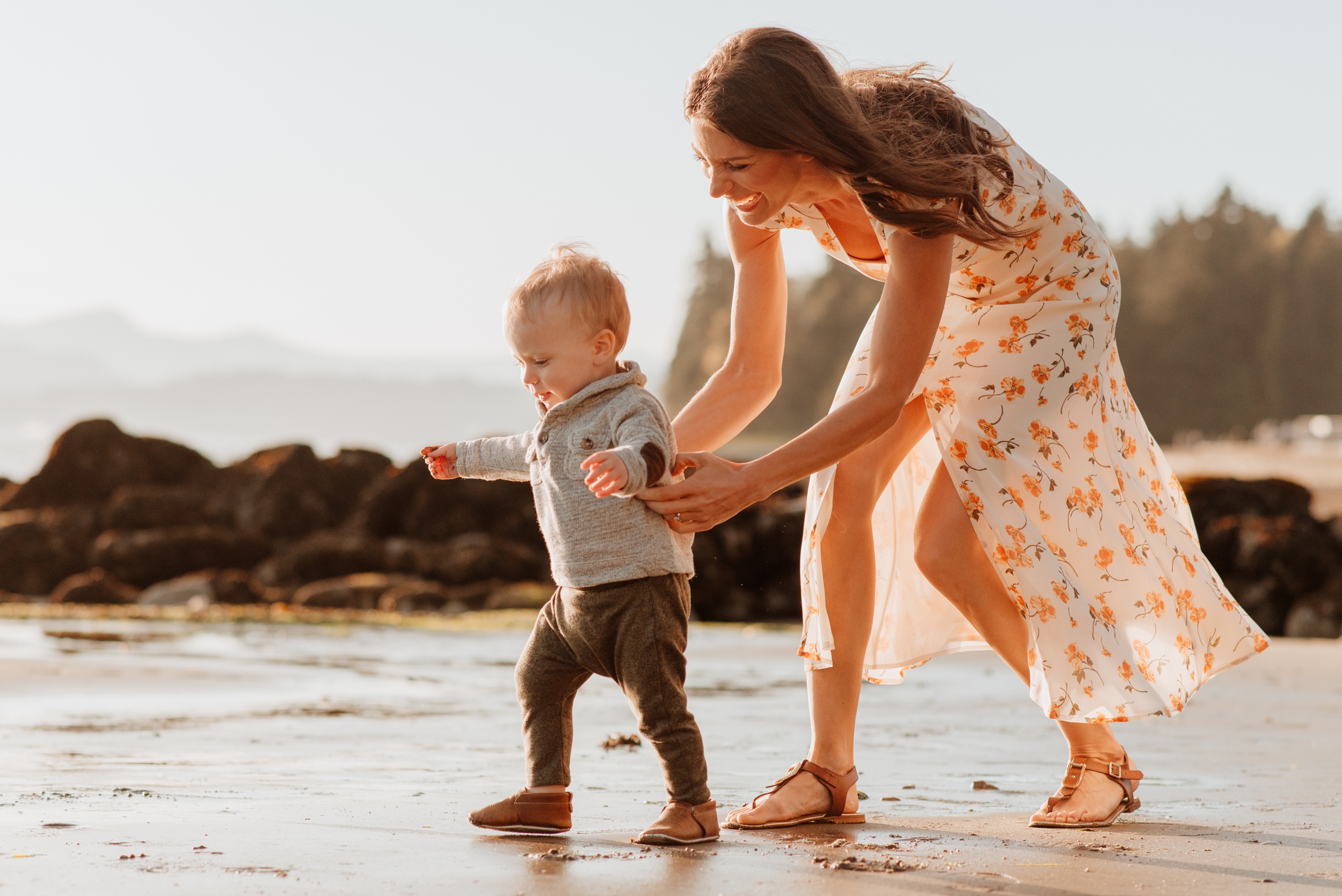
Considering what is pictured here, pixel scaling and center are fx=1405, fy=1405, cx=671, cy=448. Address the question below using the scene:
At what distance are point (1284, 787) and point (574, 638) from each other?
1.86m

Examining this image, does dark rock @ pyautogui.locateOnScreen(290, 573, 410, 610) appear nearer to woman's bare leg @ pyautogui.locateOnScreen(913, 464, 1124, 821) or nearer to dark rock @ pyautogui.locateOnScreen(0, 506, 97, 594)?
dark rock @ pyautogui.locateOnScreen(0, 506, 97, 594)

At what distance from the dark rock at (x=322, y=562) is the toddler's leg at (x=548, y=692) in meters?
9.38

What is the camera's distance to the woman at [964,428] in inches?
113

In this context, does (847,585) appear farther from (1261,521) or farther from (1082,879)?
(1261,521)

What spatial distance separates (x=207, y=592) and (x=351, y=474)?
2644 millimetres

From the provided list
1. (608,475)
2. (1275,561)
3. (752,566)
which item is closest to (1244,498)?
(1275,561)

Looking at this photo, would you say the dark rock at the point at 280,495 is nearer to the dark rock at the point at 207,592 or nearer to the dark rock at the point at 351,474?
the dark rock at the point at 351,474

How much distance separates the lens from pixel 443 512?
502 inches

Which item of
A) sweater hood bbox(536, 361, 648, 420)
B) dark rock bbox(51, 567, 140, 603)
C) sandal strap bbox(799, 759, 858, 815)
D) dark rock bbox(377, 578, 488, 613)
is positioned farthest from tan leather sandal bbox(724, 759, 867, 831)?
dark rock bbox(51, 567, 140, 603)

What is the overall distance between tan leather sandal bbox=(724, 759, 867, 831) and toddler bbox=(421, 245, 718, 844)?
1.09ft

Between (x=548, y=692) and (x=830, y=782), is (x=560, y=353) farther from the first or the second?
(x=830, y=782)

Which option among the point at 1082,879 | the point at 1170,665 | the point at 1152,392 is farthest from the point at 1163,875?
the point at 1152,392

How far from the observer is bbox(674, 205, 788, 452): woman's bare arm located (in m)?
3.30

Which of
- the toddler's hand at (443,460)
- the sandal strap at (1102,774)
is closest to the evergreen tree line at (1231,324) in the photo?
the sandal strap at (1102,774)
